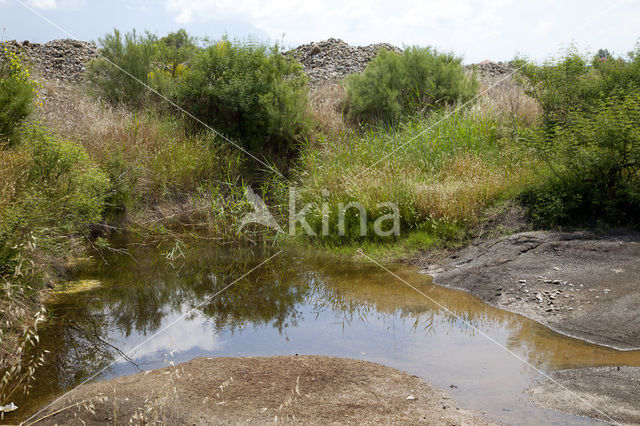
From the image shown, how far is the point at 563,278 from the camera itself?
621 centimetres

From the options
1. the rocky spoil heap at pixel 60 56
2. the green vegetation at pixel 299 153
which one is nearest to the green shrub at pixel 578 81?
the green vegetation at pixel 299 153

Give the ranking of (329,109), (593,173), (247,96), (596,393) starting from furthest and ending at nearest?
(329,109), (247,96), (593,173), (596,393)

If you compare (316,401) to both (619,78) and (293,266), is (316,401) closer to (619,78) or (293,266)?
(293,266)

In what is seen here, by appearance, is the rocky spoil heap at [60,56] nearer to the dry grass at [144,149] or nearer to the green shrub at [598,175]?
the dry grass at [144,149]

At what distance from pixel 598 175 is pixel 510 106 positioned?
197 inches

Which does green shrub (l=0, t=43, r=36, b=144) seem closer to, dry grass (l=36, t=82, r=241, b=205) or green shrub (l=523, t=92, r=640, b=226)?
dry grass (l=36, t=82, r=241, b=205)

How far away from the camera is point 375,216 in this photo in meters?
8.64

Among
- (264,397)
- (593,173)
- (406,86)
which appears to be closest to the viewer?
(264,397)

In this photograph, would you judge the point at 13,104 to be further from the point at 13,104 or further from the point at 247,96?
the point at 247,96

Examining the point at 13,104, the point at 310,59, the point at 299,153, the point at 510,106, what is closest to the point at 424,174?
the point at 299,153

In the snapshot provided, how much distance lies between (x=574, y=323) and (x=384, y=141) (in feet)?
20.1

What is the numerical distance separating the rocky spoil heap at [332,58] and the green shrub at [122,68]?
4963mm

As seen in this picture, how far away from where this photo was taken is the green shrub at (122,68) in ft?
43.8

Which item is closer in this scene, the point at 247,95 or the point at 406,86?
the point at 247,95
